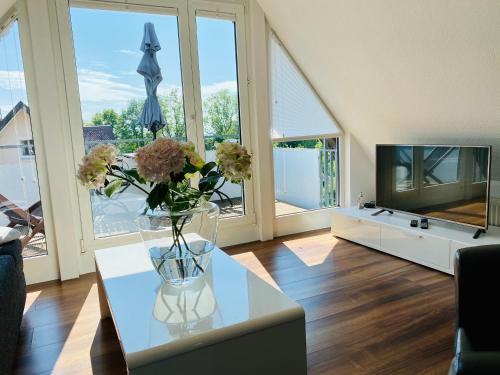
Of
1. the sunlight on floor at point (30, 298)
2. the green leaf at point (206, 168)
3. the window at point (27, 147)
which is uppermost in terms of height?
the window at point (27, 147)

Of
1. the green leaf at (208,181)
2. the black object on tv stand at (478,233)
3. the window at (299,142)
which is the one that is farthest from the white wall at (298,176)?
the green leaf at (208,181)

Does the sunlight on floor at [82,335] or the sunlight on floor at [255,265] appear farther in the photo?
the sunlight on floor at [255,265]

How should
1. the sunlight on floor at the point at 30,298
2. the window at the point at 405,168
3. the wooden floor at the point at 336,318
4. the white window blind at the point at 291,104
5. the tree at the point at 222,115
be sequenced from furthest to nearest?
the white window blind at the point at 291,104 < the tree at the point at 222,115 < the window at the point at 405,168 < the sunlight on floor at the point at 30,298 < the wooden floor at the point at 336,318

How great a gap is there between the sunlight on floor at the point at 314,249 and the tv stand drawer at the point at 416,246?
525 millimetres

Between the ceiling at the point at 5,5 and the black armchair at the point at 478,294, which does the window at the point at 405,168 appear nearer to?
the black armchair at the point at 478,294

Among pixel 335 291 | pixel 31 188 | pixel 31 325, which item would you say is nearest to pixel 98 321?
pixel 31 325

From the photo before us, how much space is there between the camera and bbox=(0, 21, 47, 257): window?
300 cm

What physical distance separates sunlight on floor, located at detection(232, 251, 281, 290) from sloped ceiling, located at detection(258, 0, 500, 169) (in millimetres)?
1812

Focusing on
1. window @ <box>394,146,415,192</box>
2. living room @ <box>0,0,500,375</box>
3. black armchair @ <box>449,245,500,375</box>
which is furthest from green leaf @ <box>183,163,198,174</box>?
window @ <box>394,146,415,192</box>

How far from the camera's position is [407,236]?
3.32 meters

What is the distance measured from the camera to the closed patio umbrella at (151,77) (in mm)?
3379

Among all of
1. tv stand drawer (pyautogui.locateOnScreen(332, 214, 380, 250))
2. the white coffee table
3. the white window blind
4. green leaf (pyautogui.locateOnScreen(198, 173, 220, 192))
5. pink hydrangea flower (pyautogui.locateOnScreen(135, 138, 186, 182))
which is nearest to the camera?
the white coffee table

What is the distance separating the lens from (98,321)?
2504mm

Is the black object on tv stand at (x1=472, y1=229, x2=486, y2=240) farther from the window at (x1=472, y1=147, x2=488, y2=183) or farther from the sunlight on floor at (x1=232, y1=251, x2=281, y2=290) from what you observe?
the sunlight on floor at (x1=232, y1=251, x2=281, y2=290)
